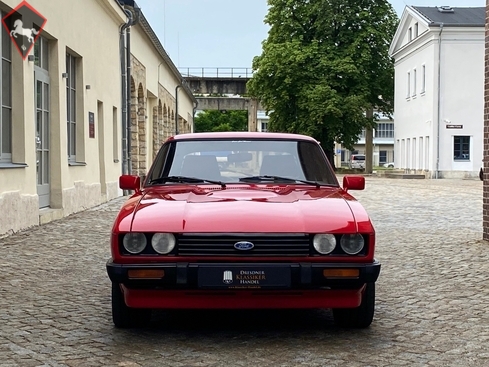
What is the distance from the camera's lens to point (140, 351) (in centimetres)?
496

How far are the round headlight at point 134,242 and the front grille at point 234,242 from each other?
0.77ft

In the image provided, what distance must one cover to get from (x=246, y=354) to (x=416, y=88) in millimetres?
45529

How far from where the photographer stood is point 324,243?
504cm

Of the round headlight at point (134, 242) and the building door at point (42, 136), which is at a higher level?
the building door at point (42, 136)

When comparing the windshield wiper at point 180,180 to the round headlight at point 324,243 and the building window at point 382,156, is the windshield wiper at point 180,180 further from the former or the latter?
the building window at point 382,156

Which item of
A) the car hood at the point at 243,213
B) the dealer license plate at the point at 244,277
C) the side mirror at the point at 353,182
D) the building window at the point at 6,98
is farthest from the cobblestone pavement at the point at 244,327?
the building window at the point at 6,98

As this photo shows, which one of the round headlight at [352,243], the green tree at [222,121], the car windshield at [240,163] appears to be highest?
the green tree at [222,121]

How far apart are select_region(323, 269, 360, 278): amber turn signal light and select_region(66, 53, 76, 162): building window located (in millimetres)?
13111

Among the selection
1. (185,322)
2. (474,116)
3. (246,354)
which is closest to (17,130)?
(185,322)

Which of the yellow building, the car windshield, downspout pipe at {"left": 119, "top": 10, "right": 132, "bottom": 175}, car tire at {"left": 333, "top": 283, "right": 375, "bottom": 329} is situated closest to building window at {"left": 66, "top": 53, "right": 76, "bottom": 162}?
the yellow building

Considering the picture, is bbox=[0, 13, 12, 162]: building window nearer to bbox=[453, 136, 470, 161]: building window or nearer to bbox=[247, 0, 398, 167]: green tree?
bbox=[453, 136, 470, 161]: building window

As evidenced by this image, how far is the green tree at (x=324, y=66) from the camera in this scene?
1950 inches

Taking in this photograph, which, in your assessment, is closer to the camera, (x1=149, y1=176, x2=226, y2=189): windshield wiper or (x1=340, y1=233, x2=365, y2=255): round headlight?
(x1=340, y1=233, x2=365, y2=255): round headlight

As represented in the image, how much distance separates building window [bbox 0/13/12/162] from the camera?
1212 cm
